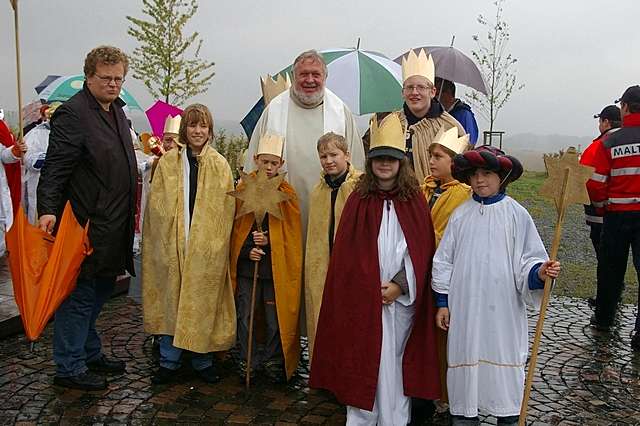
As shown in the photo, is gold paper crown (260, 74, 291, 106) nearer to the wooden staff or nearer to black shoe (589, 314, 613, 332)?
the wooden staff

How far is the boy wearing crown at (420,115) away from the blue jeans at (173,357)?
204 centimetres

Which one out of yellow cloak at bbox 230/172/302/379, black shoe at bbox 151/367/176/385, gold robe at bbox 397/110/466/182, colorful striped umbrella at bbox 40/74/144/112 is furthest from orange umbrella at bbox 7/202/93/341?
colorful striped umbrella at bbox 40/74/144/112

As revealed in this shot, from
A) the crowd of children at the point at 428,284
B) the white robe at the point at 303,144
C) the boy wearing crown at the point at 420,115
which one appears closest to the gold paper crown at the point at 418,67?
the boy wearing crown at the point at 420,115

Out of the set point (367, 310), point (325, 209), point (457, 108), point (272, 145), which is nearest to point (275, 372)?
point (325, 209)

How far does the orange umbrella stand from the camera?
4441 millimetres

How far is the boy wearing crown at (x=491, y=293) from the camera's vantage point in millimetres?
3855

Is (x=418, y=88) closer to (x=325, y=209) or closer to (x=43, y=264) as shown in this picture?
(x=325, y=209)

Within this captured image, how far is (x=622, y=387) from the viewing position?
525 cm

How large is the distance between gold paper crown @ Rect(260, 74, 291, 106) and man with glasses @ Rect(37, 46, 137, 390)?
178cm

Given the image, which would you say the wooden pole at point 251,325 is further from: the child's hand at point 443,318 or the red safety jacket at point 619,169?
the red safety jacket at point 619,169

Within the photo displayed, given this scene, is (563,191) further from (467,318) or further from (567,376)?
(567,376)

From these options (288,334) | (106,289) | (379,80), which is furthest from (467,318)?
(379,80)

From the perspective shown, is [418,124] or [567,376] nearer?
[418,124]

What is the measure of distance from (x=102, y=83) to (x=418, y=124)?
2.23 m
